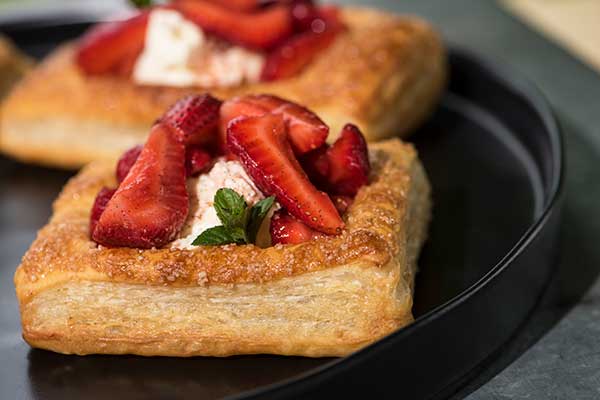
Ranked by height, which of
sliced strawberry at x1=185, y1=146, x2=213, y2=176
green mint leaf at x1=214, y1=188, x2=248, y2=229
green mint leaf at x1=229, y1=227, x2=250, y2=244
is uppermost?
green mint leaf at x1=214, y1=188, x2=248, y2=229

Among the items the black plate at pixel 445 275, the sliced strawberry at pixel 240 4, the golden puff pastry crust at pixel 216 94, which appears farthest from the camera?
the sliced strawberry at pixel 240 4

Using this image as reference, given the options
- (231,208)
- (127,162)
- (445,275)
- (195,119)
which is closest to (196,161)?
(195,119)

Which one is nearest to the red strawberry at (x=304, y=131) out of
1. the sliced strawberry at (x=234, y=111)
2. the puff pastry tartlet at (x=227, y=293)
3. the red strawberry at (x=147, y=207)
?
the sliced strawberry at (x=234, y=111)

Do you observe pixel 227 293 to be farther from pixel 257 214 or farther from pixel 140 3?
pixel 140 3

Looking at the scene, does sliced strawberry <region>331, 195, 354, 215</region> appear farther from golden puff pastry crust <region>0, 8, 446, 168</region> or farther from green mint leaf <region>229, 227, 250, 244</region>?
golden puff pastry crust <region>0, 8, 446, 168</region>

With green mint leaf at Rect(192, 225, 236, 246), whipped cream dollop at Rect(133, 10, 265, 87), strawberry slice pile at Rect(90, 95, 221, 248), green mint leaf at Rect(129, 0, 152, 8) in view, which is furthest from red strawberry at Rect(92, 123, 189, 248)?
green mint leaf at Rect(129, 0, 152, 8)

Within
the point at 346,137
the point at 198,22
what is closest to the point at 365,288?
the point at 346,137

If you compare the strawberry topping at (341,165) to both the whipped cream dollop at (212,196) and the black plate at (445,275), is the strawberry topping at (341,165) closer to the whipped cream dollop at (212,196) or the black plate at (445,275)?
the whipped cream dollop at (212,196)
